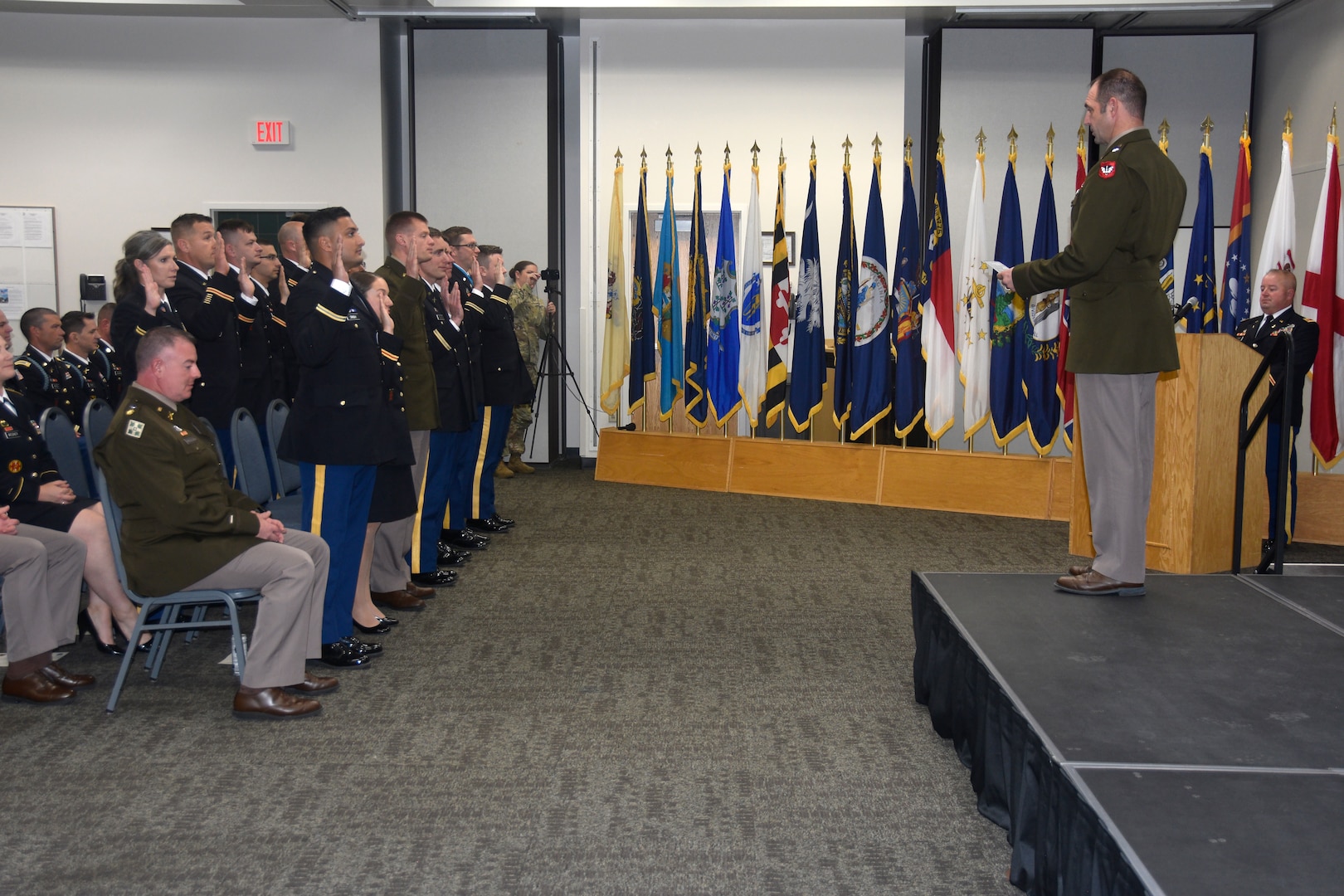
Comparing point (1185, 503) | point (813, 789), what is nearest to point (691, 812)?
point (813, 789)

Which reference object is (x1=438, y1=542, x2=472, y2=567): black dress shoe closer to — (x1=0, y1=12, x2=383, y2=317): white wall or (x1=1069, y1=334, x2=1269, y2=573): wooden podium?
(x1=1069, y1=334, x2=1269, y2=573): wooden podium

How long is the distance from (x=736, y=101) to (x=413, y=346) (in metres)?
5.16

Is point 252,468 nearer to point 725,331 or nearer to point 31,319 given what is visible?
point 31,319

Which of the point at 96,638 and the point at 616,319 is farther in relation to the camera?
the point at 616,319

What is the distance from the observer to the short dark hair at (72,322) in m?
5.08

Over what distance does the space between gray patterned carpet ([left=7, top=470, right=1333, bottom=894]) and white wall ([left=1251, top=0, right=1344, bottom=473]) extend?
17.8ft

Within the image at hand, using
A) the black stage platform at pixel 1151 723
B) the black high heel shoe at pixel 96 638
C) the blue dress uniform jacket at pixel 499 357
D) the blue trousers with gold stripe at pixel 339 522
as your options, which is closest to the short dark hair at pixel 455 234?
the blue dress uniform jacket at pixel 499 357

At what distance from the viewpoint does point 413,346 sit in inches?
165

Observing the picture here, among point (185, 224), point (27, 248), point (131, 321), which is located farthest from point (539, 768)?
point (27, 248)

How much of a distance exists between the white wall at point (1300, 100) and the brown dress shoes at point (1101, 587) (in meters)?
4.86

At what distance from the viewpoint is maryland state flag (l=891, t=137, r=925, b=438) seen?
6961 mm

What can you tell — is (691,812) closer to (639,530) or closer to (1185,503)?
(1185,503)

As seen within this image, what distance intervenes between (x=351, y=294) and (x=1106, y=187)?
92.0 inches

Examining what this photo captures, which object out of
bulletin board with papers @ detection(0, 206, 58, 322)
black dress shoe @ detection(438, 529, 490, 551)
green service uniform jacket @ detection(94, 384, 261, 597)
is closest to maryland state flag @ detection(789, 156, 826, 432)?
black dress shoe @ detection(438, 529, 490, 551)
